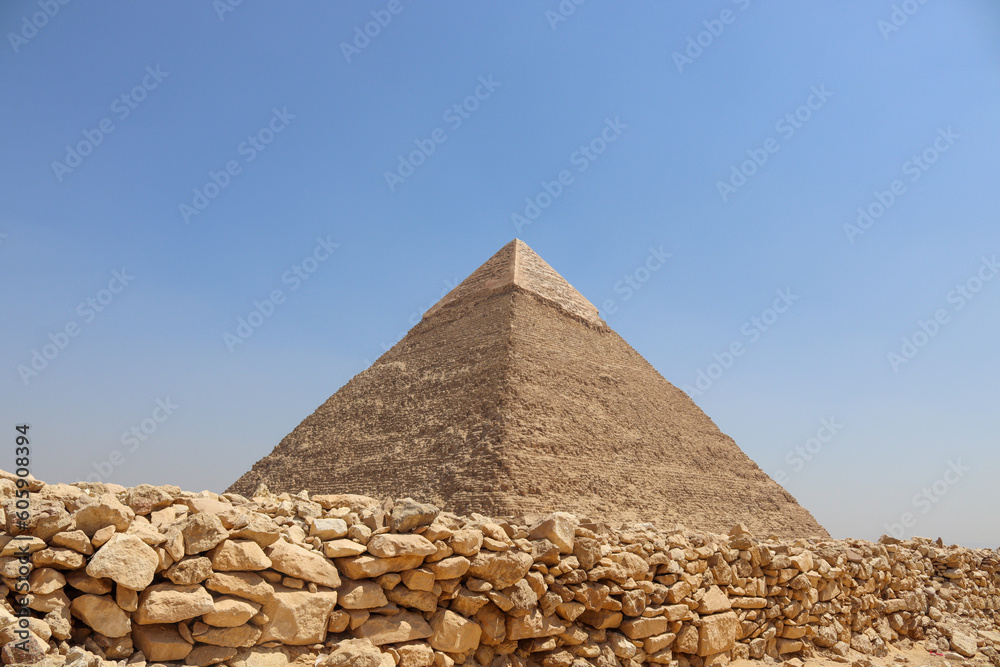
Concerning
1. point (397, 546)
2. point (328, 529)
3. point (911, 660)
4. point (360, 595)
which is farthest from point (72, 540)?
point (911, 660)

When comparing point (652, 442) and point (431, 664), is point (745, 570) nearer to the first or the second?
point (431, 664)

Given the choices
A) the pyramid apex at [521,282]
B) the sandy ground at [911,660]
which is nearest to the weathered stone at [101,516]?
the sandy ground at [911,660]

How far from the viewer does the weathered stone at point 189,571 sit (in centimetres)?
292

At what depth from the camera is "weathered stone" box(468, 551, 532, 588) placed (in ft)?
12.9

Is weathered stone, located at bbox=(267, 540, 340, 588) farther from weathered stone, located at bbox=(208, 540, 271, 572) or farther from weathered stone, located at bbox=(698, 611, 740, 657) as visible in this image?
weathered stone, located at bbox=(698, 611, 740, 657)

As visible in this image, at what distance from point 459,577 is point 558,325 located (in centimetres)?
2884

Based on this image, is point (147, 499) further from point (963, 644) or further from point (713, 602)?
point (963, 644)

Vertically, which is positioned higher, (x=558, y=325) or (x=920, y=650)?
(x=558, y=325)

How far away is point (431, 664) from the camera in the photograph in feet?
12.0

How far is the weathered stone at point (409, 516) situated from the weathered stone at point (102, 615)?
4.53ft

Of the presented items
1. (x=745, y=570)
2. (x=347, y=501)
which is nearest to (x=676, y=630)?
(x=745, y=570)

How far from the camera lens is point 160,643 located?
2.84m

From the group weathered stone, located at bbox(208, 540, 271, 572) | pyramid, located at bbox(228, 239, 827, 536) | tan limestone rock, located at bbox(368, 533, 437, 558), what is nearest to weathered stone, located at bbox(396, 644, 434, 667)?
tan limestone rock, located at bbox(368, 533, 437, 558)

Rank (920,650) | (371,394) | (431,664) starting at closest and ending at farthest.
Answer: (431,664) < (920,650) < (371,394)
